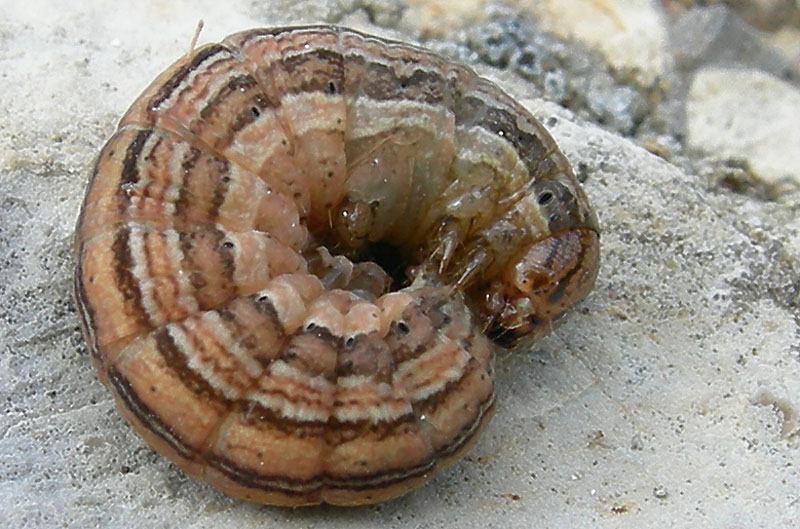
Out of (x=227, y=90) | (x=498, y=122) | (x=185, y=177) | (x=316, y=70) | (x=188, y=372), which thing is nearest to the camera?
(x=188, y=372)

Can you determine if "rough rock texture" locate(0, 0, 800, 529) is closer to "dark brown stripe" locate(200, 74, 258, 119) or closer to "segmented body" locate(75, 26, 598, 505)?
"segmented body" locate(75, 26, 598, 505)

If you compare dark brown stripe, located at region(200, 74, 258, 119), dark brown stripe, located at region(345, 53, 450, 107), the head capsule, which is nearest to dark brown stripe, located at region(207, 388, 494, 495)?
→ the head capsule

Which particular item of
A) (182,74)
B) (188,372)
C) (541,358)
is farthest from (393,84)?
(188,372)

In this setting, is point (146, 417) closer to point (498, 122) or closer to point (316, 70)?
point (316, 70)

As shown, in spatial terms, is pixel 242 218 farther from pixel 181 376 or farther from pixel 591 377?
pixel 591 377

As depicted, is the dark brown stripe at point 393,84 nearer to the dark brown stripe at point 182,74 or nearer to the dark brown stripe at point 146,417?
the dark brown stripe at point 182,74

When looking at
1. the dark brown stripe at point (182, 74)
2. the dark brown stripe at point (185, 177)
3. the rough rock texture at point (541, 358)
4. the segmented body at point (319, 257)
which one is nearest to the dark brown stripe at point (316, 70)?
the segmented body at point (319, 257)
